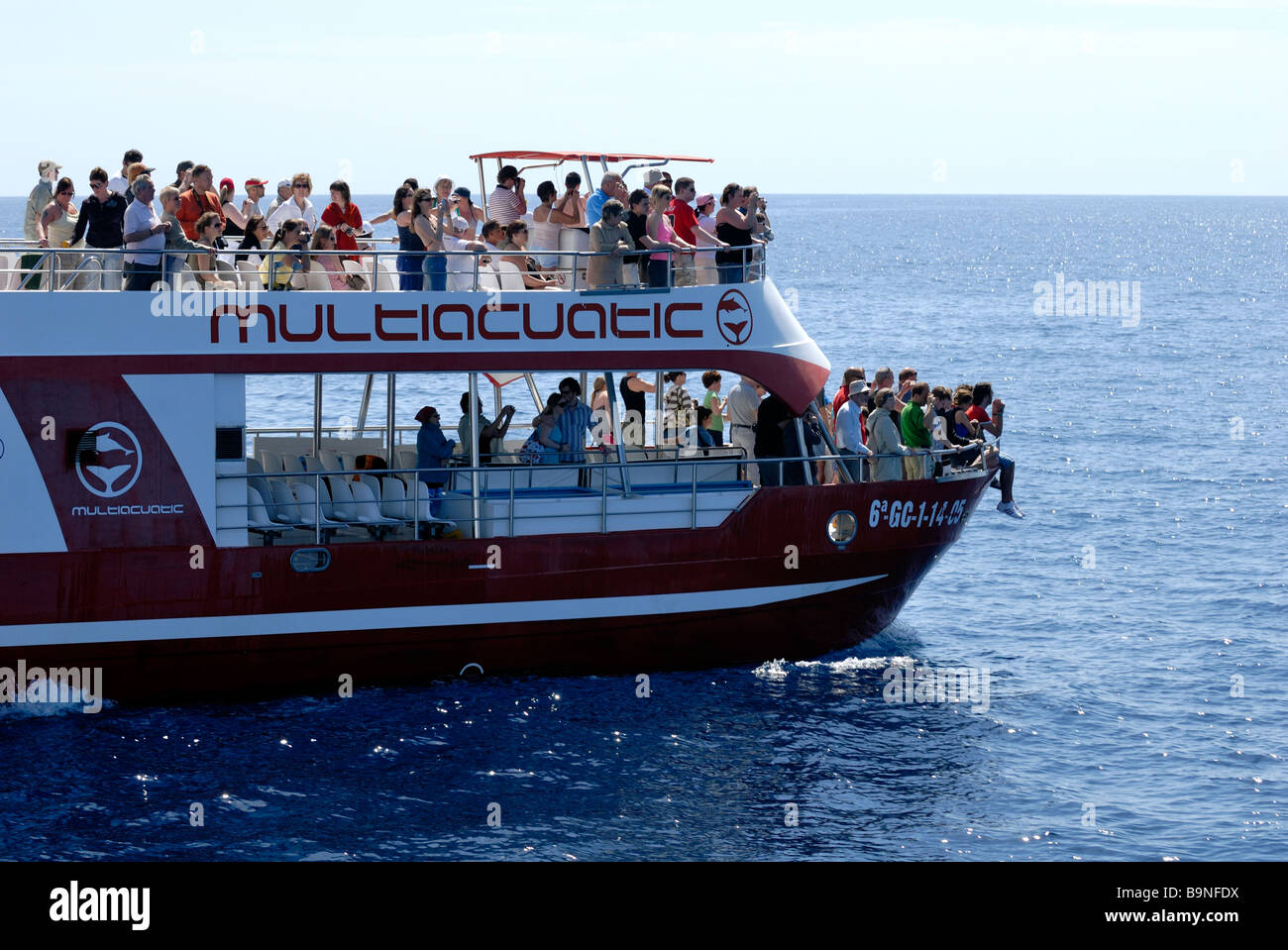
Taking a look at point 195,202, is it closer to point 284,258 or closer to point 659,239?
point 284,258

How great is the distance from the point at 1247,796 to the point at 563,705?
774cm

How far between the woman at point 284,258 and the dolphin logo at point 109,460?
93.9 inches

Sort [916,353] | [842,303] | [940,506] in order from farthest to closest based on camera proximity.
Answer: [842,303], [916,353], [940,506]

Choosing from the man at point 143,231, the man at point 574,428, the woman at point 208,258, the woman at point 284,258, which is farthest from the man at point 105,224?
the man at point 574,428

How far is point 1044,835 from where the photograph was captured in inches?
605

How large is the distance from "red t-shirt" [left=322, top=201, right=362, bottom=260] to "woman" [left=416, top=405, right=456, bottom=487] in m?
2.35

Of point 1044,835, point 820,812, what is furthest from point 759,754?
point 1044,835

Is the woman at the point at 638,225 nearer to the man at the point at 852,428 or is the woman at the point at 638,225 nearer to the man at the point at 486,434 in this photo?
the man at the point at 486,434

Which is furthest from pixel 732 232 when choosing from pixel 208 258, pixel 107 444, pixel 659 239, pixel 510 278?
pixel 107 444

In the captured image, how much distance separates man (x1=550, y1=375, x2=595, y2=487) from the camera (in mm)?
18781

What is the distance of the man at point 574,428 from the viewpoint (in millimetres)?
18781

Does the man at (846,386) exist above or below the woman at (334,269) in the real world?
below

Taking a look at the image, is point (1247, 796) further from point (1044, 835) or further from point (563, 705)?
point (563, 705)

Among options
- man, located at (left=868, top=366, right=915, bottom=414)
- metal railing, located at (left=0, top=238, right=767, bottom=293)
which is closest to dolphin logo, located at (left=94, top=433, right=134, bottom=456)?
metal railing, located at (left=0, top=238, right=767, bottom=293)
